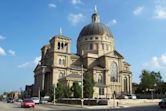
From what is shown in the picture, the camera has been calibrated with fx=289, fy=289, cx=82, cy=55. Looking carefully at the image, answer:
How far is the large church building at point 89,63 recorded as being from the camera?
98.6 meters

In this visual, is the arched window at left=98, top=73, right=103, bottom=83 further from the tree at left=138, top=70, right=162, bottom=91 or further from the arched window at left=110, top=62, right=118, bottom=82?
the tree at left=138, top=70, right=162, bottom=91

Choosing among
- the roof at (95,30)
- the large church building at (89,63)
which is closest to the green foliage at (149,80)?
the large church building at (89,63)

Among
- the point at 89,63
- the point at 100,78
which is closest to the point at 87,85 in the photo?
the point at 100,78

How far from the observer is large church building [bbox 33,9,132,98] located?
323 feet

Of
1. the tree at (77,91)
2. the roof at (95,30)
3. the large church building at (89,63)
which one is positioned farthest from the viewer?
the roof at (95,30)

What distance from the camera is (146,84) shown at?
108812mm

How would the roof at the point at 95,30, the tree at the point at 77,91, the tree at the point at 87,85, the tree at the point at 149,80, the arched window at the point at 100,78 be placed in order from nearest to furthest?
the tree at the point at 87,85 → the tree at the point at 77,91 → the arched window at the point at 100,78 → the tree at the point at 149,80 → the roof at the point at 95,30

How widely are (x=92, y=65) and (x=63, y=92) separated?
28646 mm

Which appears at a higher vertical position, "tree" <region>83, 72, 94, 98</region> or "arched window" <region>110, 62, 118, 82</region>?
"arched window" <region>110, 62, 118, 82</region>

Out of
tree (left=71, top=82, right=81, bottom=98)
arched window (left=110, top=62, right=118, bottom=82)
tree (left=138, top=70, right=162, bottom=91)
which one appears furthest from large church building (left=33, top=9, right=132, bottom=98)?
tree (left=71, top=82, right=81, bottom=98)

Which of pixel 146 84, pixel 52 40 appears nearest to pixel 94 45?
pixel 52 40

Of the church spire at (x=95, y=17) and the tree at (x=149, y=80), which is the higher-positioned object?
the church spire at (x=95, y=17)

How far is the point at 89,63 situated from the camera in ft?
350

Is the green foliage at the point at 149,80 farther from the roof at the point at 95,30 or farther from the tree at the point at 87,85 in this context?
the tree at the point at 87,85
